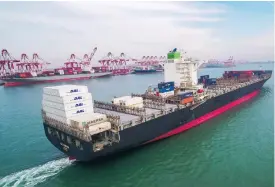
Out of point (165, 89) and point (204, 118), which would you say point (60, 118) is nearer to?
point (165, 89)

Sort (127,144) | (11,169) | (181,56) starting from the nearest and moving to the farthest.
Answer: (11,169)
(127,144)
(181,56)

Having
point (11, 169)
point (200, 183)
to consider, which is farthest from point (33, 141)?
point (200, 183)

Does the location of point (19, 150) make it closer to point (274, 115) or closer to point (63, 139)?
point (63, 139)

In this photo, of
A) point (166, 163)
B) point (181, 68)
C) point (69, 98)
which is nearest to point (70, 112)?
point (69, 98)

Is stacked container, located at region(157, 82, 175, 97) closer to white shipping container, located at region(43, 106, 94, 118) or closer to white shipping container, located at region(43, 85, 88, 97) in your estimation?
white shipping container, located at region(43, 106, 94, 118)

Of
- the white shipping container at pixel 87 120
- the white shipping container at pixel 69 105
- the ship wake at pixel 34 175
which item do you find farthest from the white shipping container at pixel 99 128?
the ship wake at pixel 34 175

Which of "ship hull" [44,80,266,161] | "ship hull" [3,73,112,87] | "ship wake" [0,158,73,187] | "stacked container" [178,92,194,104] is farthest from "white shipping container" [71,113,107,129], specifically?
"ship hull" [3,73,112,87]
